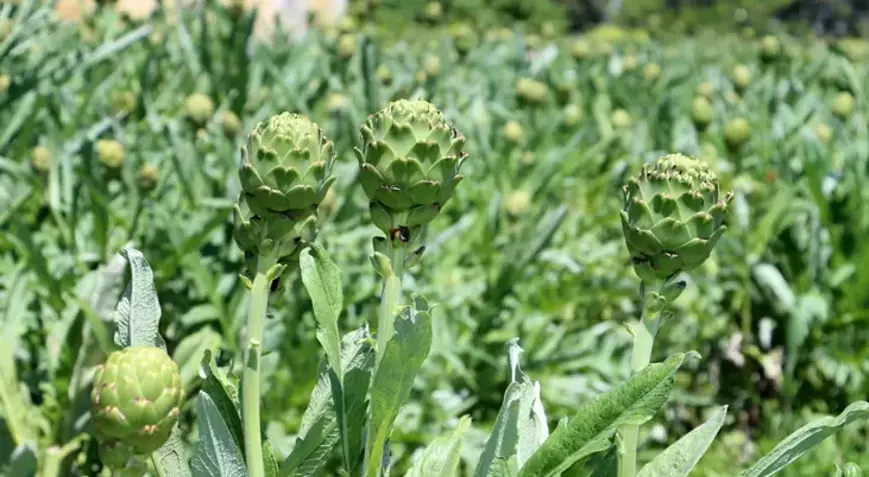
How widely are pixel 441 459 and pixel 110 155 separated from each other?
103 cm

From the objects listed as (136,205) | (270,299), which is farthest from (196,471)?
(136,205)

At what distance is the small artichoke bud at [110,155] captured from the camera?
5.05 ft

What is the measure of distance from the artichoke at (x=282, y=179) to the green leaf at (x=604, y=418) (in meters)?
0.22

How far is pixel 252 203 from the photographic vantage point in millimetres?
634

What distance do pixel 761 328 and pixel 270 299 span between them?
5.24ft

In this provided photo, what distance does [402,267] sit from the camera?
67 cm

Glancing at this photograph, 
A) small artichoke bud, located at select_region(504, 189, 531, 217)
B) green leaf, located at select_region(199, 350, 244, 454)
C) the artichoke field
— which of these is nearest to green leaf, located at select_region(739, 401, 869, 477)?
the artichoke field

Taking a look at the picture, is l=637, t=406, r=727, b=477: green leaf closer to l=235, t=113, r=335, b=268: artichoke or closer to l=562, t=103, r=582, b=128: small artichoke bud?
l=235, t=113, r=335, b=268: artichoke

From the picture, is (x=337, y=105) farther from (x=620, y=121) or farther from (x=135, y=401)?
(x=135, y=401)

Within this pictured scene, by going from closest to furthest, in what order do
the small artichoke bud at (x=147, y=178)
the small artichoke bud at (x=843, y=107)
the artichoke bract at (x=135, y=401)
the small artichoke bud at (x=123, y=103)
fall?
the artichoke bract at (x=135, y=401) → the small artichoke bud at (x=147, y=178) → the small artichoke bud at (x=123, y=103) → the small artichoke bud at (x=843, y=107)

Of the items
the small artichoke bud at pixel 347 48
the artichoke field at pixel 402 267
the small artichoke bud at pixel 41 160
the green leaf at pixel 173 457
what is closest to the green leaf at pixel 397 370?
the artichoke field at pixel 402 267

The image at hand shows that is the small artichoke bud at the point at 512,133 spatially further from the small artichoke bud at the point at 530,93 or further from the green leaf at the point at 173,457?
the green leaf at the point at 173,457

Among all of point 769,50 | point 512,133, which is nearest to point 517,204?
point 512,133

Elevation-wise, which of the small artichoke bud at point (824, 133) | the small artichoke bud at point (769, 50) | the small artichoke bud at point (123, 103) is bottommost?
the small artichoke bud at point (769, 50)
